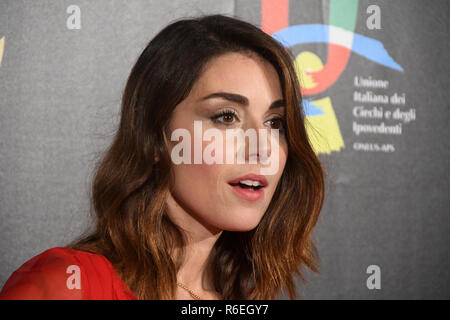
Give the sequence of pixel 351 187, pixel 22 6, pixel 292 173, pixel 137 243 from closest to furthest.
→ pixel 137 243
pixel 292 173
pixel 22 6
pixel 351 187

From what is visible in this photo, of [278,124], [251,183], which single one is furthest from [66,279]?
[278,124]

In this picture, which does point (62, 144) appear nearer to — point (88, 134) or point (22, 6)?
point (88, 134)

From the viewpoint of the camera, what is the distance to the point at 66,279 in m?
0.72

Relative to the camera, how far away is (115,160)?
0.94m

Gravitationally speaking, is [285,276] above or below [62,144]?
below

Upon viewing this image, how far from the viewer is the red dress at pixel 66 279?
27.1 inches

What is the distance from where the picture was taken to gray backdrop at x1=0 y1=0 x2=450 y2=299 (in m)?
1.22

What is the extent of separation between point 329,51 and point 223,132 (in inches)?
30.9

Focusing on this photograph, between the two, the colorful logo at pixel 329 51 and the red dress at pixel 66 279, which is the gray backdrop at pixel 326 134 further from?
the red dress at pixel 66 279

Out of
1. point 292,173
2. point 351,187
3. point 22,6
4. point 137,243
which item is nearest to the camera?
point 137,243

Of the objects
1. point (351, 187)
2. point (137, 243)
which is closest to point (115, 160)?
point (137, 243)

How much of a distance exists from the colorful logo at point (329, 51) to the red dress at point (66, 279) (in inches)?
35.3

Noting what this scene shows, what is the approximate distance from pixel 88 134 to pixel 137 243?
1.86 feet

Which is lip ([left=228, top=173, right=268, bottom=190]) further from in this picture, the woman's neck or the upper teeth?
the woman's neck
